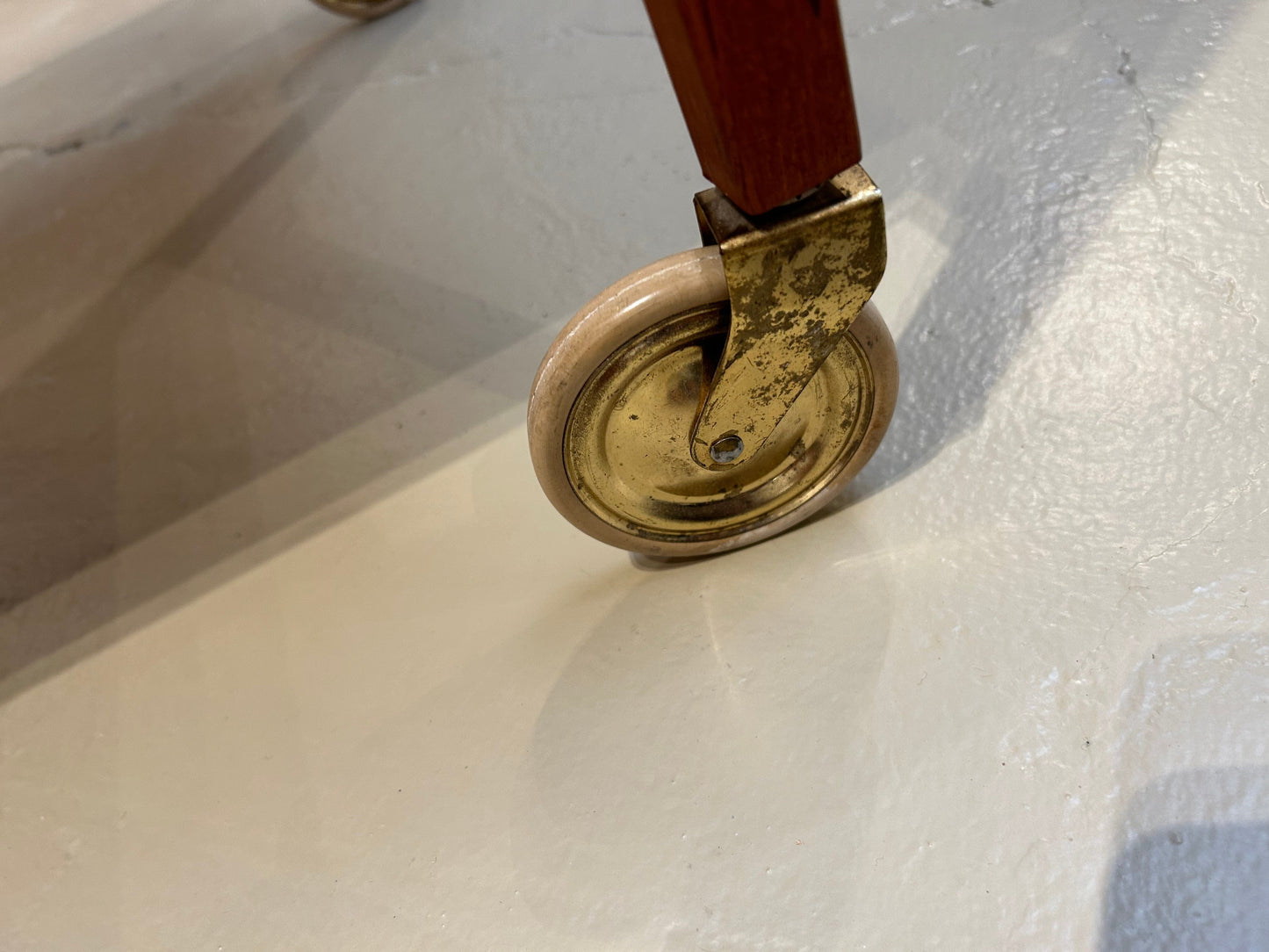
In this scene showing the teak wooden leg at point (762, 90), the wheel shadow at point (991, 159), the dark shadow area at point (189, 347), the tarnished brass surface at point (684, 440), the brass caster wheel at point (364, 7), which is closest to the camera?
the teak wooden leg at point (762, 90)

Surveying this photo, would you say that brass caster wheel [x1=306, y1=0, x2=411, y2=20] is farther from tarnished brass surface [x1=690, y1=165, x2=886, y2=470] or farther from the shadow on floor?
tarnished brass surface [x1=690, y1=165, x2=886, y2=470]

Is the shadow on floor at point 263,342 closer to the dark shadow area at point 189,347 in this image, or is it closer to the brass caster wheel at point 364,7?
the dark shadow area at point 189,347

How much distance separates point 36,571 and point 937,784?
116cm

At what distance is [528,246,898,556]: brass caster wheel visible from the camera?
2.55 feet

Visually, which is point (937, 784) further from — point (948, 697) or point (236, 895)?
point (236, 895)

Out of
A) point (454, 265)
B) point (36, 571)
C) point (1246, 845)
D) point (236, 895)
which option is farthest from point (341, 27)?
point (1246, 845)

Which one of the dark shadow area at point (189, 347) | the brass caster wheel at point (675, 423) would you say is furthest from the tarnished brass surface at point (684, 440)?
the dark shadow area at point (189, 347)

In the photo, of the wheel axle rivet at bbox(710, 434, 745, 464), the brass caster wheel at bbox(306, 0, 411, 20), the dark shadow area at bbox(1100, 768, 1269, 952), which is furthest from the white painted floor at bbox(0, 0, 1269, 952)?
the brass caster wheel at bbox(306, 0, 411, 20)

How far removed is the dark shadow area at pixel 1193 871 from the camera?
77 centimetres

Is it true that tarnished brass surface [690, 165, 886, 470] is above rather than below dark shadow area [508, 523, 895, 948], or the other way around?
above

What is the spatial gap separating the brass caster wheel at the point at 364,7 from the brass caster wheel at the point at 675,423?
1.36 meters

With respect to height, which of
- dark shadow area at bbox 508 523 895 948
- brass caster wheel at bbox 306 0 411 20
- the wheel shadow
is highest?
brass caster wheel at bbox 306 0 411 20

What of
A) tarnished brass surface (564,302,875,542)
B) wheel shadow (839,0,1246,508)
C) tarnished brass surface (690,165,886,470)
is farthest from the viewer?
wheel shadow (839,0,1246,508)

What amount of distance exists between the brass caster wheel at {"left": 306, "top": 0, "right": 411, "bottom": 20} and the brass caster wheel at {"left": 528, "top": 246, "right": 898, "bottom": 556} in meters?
1.36
